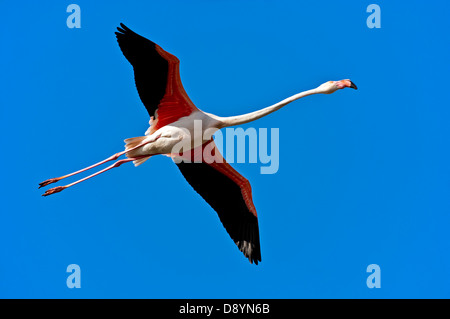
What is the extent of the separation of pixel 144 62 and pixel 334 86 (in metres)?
3.90

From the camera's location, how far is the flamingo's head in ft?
49.0

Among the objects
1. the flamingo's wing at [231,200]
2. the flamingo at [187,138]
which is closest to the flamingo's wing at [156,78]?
the flamingo at [187,138]

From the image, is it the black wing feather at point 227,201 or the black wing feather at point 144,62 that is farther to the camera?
the black wing feather at point 227,201

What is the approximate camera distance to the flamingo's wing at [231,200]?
55.6 feet

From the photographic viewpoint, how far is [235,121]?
15.3m

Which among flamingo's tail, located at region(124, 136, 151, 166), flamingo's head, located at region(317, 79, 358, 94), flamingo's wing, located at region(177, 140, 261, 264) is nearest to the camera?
flamingo's head, located at region(317, 79, 358, 94)

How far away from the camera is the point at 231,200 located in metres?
17.0

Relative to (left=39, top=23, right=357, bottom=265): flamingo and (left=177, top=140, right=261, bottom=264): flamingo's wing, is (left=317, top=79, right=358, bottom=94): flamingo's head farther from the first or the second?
(left=177, top=140, right=261, bottom=264): flamingo's wing

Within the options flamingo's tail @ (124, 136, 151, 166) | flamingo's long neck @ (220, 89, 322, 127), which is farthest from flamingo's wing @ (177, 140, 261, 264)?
flamingo's long neck @ (220, 89, 322, 127)

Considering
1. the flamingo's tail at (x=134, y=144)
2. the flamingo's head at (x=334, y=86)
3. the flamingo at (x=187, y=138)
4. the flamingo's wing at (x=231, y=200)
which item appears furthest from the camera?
the flamingo's wing at (x=231, y=200)

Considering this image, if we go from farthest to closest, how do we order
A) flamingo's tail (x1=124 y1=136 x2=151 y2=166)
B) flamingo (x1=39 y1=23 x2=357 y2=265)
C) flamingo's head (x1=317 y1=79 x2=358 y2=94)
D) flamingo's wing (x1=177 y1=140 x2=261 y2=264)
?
flamingo's wing (x1=177 y1=140 x2=261 y2=264), flamingo's tail (x1=124 y1=136 x2=151 y2=166), flamingo (x1=39 y1=23 x2=357 y2=265), flamingo's head (x1=317 y1=79 x2=358 y2=94)

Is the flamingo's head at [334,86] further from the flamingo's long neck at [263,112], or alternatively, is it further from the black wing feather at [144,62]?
the black wing feather at [144,62]
